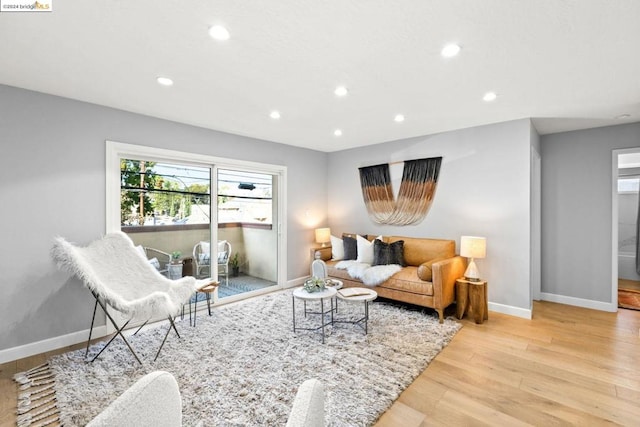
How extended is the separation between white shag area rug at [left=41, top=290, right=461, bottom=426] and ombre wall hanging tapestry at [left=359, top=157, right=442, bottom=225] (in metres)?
1.69

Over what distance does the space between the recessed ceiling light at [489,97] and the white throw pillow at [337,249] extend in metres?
2.89

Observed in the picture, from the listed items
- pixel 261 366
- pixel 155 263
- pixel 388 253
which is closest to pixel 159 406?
pixel 261 366

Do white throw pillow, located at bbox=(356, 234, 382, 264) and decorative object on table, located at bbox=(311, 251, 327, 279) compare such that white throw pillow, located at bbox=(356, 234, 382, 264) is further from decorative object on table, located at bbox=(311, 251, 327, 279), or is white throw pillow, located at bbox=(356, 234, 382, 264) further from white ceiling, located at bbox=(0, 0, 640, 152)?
white ceiling, located at bbox=(0, 0, 640, 152)

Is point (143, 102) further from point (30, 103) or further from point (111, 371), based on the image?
point (111, 371)

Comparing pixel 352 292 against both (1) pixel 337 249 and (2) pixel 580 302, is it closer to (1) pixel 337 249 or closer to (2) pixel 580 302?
(1) pixel 337 249

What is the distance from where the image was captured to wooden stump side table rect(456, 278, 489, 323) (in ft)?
11.3

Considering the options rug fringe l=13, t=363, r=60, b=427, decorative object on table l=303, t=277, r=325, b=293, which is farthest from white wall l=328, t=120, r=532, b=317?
rug fringe l=13, t=363, r=60, b=427

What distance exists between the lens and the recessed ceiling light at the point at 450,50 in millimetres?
2010

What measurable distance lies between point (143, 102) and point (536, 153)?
5.09 meters

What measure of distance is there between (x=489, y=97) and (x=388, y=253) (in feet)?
7.59

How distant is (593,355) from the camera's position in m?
2.70

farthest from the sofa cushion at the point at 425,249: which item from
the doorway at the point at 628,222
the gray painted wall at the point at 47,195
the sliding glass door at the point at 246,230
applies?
the gray painted wall at the point at 47,195

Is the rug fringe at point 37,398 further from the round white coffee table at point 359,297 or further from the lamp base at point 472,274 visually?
the lamp base at point 472,274

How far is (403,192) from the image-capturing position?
186 inches
